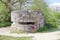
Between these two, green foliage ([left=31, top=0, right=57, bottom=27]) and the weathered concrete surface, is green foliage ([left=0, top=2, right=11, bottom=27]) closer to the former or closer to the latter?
green foliage ([left=31, top=0, right=57, bottom=27])

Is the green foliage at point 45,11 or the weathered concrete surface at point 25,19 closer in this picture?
the weathered concrete surface at point 25,19

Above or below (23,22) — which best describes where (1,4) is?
above

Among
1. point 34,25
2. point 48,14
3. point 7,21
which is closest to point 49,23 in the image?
point 48,14

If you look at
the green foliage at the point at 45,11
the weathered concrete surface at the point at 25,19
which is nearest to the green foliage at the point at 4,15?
the green foliage at the point at 45,11

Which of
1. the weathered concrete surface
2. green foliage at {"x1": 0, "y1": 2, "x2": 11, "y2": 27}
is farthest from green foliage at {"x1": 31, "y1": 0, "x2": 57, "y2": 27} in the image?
the weathered concrete surface

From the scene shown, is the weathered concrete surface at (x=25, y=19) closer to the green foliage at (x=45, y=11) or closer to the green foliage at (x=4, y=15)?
the green foliage at (x=45, y=11)

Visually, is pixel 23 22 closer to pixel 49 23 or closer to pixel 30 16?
pixel 30 16

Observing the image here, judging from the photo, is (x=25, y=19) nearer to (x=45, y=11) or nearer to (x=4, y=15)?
(x=45, y=11)

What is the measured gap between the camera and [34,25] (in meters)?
13.6

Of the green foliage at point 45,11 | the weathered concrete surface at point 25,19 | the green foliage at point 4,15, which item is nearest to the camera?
the weathered concrete surface at point 25,19

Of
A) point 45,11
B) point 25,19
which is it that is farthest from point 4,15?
point 25,19

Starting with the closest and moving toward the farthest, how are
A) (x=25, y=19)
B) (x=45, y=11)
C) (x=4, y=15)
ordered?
(x=25, y=19)
(x=45, y=11)
(x=4, y=15)

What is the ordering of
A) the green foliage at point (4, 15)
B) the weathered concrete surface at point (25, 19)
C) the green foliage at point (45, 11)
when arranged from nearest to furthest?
the weathered concrete surface at point (25, 19) → the green foliage at point (45, 11) → the green foliage at point (4, 15)

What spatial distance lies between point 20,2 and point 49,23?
563 centimetres
